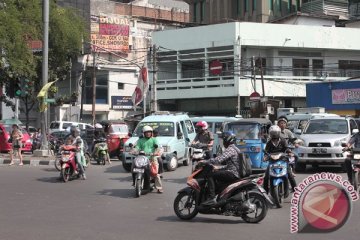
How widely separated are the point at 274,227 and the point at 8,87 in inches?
965

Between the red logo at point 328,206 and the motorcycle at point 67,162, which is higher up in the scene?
the red logo at point 328,206

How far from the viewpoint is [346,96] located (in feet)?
106

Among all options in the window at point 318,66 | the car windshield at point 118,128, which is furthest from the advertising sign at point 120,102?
the car windshield at point 118,128

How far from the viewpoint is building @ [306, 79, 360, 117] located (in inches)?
1254

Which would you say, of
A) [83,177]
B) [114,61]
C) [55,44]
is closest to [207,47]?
[114,61]

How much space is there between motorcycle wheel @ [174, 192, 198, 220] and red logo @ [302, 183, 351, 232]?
5.51m

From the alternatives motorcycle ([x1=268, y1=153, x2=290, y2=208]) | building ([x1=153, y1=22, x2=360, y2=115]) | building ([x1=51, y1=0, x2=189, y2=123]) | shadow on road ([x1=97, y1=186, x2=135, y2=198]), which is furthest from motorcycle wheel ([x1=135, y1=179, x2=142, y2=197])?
building ([x1=51, y1=0, x2=189, y2=123])

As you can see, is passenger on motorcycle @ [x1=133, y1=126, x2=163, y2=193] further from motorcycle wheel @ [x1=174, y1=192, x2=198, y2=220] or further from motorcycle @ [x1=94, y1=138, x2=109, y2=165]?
motorcycle @ [x1=94, y1=138, x2=109, y2=165]

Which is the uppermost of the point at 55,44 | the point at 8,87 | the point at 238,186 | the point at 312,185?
the point at 55,44

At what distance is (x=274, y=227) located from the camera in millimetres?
8188

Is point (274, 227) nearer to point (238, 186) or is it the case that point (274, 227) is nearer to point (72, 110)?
point (238, 186)

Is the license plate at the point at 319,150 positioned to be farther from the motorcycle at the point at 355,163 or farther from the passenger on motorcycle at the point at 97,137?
the passenger on motorcycle at the point at 97,137

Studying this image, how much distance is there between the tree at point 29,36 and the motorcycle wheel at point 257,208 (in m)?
16.4

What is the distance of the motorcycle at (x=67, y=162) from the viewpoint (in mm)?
15039
